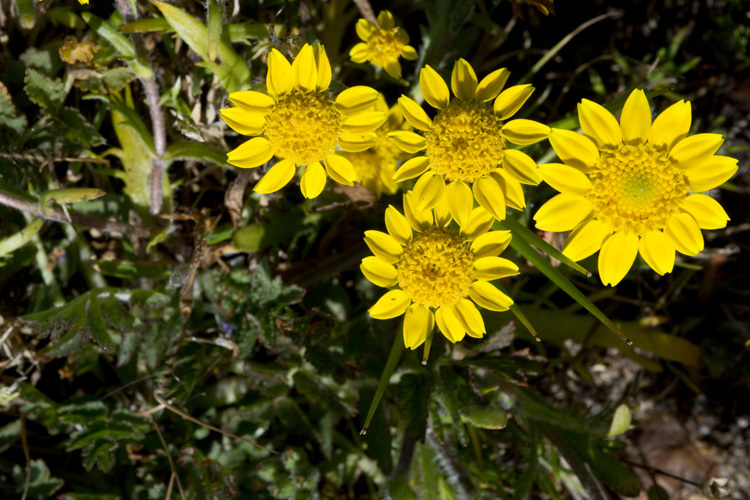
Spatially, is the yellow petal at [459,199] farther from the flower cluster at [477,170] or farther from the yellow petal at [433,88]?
the yellow petal at [433,88]

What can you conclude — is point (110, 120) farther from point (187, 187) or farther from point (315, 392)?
point (315, 392)

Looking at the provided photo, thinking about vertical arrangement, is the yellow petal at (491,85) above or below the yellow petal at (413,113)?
above

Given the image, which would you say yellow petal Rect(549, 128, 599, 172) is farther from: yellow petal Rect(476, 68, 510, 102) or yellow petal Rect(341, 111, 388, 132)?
yellow petal Rect(341, 111, 388, 132)

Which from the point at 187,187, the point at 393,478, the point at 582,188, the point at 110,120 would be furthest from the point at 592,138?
the point at 110,120

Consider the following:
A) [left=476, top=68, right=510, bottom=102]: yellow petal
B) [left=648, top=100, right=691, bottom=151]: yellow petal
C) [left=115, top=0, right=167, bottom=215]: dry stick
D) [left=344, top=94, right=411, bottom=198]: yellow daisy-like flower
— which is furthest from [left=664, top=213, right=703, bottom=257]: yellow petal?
[left=115, top=0, right=167, bottom=215]: dry stick

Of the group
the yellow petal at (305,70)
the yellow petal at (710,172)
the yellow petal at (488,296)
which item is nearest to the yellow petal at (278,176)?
the yellow petal at (305,70)

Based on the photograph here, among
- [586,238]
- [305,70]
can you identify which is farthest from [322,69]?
[586,238]
